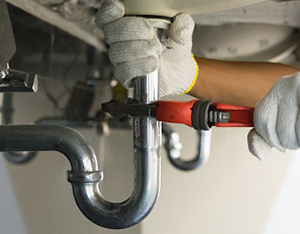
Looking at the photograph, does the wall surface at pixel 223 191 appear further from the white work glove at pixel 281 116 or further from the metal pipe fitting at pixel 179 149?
the white work glove at pixel 281 116

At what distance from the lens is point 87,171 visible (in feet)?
1.41

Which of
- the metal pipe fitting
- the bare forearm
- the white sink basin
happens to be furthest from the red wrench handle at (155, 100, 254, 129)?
the metal pipe fitting

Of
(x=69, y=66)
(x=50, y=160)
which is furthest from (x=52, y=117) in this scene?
(x=69, y=66)

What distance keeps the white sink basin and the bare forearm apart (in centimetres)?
30

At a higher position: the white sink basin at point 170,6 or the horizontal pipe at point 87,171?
the white sink basin at point 170,6

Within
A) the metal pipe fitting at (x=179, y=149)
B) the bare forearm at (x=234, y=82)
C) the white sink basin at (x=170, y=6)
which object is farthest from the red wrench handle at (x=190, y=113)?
the metal pipe fitting at (x=179, y=149)

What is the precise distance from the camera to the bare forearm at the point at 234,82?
758 millimetres

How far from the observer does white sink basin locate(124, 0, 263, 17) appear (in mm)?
430

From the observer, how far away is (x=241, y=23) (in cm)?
101

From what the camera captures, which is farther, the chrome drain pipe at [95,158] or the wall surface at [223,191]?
the wall surface at [223,191]

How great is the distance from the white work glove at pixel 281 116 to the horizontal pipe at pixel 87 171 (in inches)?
5.7

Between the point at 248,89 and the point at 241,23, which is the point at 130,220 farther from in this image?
the point at 241,23

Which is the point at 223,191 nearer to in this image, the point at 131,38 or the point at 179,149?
the point at 179,149

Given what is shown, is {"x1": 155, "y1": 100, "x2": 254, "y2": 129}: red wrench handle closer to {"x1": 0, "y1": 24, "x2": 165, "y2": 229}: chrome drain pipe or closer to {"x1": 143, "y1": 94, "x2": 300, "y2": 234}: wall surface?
{"x1": 0, "y1": 24, "x2": 165, "y2": 229}: chrome drain pipe
